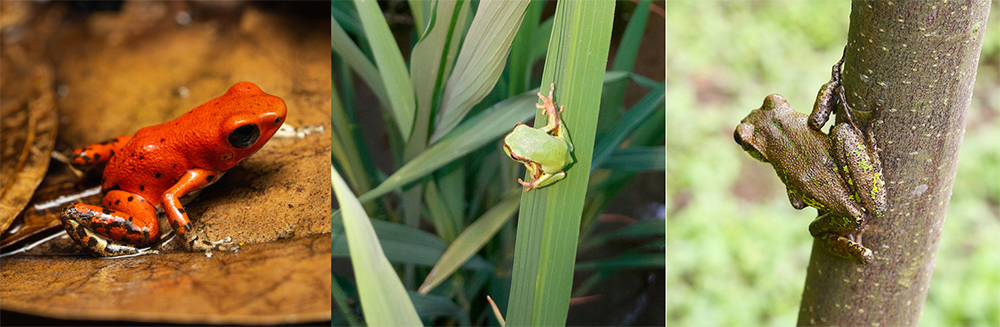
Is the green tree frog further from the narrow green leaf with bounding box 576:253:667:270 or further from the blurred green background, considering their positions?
the blurred green background

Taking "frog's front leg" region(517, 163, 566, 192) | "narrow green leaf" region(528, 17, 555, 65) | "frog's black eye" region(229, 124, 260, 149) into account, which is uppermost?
"narrow green leaf" region(528, 17, 555, 65)

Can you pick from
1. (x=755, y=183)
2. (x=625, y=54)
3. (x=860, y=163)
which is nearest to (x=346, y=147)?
(x=625, y=54)

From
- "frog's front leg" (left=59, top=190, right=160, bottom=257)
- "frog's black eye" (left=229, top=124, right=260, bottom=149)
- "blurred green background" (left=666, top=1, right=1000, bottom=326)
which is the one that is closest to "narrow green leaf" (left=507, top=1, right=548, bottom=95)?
"frog's black eye" (left=229, top=124, right=260, bottom=149)

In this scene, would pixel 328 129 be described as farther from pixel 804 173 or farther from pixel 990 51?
pixel 990 51

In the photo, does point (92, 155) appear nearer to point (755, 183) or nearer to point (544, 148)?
point (544, 148)

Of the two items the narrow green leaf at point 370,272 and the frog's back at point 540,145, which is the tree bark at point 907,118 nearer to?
the frog's back at point 540,145

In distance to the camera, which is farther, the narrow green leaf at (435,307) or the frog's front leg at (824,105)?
the narrow green leaf at (435,307)

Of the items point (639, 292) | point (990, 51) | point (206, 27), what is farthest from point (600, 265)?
point (990, 51)

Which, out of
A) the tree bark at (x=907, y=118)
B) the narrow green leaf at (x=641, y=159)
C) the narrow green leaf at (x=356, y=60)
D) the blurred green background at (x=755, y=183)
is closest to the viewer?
the tree bark at (x=907, y=118)

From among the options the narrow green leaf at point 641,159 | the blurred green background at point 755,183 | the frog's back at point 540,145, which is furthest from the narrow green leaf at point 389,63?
the blurred green background at point 755,183
